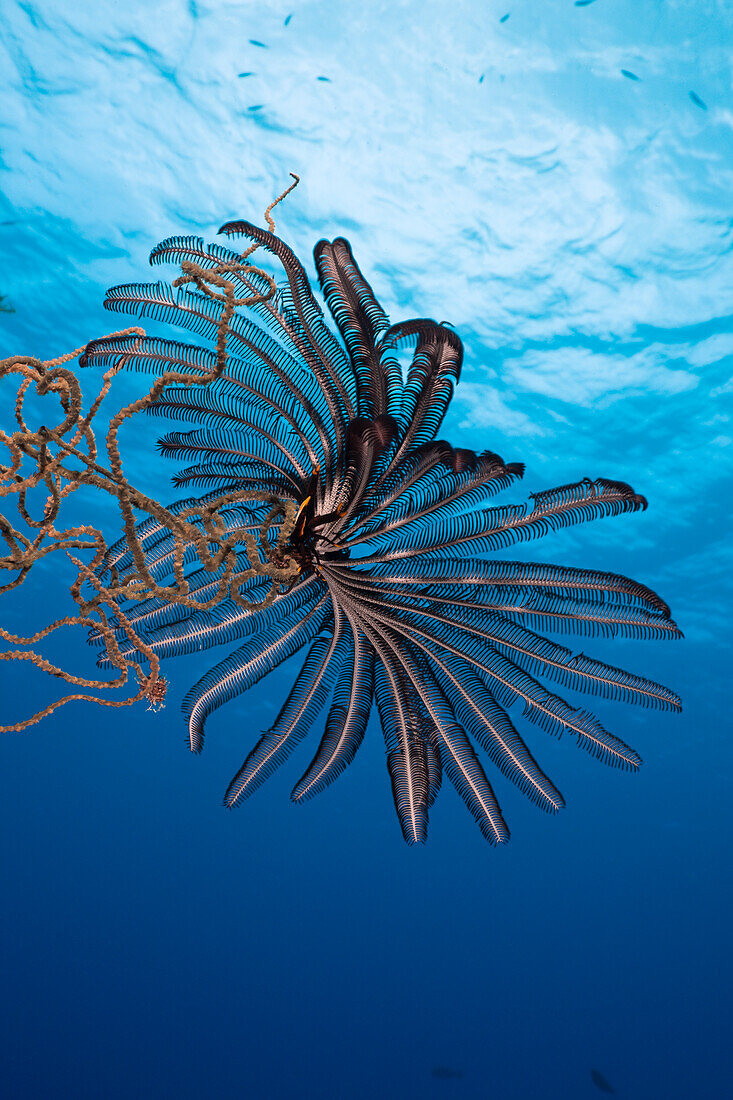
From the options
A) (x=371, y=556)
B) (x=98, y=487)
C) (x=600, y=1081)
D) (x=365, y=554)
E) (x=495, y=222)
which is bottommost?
(x=600, y=1081)

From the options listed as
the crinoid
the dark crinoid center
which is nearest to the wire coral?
the crinoid

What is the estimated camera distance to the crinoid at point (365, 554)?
439 cm

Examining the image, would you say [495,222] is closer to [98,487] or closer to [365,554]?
[365,554]

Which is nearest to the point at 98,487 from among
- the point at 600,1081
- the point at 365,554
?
the point at 365,554

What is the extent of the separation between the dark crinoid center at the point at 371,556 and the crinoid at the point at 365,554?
2cm

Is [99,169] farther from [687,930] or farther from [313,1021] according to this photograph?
[313,1021]

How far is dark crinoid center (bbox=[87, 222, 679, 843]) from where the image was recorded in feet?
14.4

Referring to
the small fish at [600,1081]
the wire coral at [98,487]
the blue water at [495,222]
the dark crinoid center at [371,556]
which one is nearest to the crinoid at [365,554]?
the dark crinoid center at [371,556]

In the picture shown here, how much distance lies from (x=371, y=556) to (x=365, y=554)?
16.2 inches

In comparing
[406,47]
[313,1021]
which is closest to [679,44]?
[406,47]

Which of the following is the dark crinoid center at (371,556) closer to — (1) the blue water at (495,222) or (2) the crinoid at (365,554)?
(2) the crinoid at (365,554)

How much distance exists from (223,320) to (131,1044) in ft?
277

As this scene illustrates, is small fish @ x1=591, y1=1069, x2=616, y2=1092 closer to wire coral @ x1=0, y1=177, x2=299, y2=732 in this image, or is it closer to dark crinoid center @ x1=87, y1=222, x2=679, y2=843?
dark crinoid center @ x1=87, y1=222, x2=679, y2=843

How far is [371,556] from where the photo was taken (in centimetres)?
446
